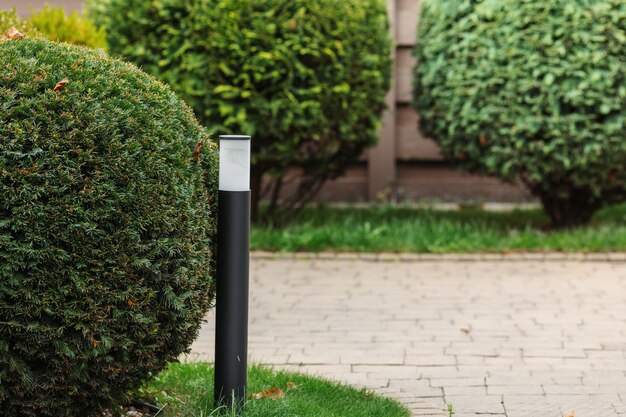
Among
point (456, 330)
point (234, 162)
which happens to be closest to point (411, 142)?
point (456, 330)

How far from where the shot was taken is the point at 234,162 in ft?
12.3

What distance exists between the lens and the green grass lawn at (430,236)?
8023 millimetres

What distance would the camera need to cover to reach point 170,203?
11.5ft

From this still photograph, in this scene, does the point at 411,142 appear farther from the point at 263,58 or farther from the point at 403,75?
the point at 263,58

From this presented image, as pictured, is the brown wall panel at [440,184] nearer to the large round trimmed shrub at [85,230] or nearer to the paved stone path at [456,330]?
the paved stone path at [456,330]

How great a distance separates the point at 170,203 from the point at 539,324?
123 inches

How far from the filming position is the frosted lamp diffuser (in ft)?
12.3

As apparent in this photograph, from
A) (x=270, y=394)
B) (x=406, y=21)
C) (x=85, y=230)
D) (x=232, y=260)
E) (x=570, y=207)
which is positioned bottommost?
(x=270, y=394)

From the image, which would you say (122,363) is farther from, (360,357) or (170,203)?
(360,357)

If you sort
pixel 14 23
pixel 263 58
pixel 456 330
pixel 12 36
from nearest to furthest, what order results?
pixel 12 36, pixel 14 23, pixel 456 330, pixel 263 58

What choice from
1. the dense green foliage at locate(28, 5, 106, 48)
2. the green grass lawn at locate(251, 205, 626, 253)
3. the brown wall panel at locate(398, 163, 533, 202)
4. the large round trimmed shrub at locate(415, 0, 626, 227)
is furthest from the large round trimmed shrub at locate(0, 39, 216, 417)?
the brown wall panel at locate(398, 163, 533, 202)

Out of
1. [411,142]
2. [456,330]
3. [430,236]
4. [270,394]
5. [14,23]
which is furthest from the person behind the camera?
[411,142]

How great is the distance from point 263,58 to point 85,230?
4.86 m

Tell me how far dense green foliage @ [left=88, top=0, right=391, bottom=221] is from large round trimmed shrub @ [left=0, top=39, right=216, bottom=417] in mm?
4349
